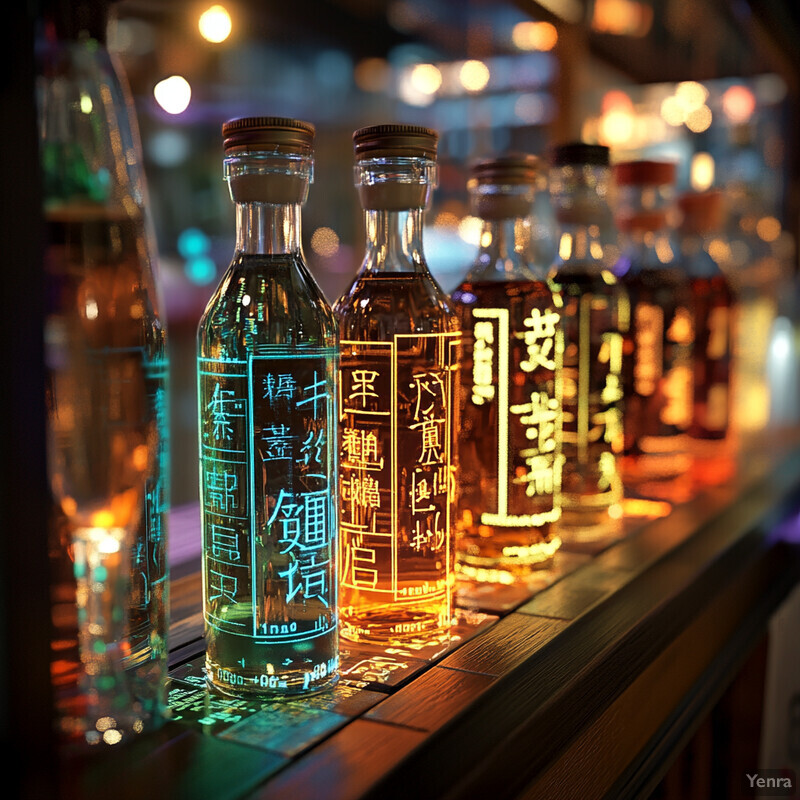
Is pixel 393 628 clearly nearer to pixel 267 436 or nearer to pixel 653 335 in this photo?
pixel 267 436

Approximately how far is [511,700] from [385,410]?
213mm

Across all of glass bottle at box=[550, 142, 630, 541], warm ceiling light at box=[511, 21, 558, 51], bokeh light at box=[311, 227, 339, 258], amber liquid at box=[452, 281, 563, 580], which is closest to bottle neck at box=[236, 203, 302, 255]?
amber liquid at box=[452, 281, 563, 580]

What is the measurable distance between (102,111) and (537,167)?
46 centimetres

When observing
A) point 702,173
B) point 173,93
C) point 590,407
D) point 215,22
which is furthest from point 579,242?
point 702,173

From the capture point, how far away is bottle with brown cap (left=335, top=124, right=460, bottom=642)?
63 centimetres

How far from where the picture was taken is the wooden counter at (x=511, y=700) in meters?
0.44

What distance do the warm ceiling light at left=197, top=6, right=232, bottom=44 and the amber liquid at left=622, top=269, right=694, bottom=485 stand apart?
0.59m

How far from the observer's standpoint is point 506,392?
0.78m

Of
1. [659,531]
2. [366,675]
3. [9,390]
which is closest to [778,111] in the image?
[659,531]

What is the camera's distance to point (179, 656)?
1.99 feet

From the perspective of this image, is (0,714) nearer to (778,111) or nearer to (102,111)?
(102,111)

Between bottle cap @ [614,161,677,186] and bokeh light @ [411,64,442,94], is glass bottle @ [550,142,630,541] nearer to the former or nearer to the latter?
bottle cap @ [614,161,677,186]

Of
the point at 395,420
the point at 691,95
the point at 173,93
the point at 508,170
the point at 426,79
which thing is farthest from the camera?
the point at 426,79

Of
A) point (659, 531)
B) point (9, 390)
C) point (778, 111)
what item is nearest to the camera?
point (9, 390)
